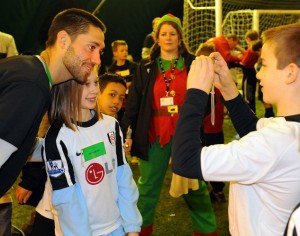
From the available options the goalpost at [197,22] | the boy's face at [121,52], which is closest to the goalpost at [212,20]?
the goalpost at [197,22]

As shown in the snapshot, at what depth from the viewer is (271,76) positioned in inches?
52.7

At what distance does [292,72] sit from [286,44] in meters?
0.09

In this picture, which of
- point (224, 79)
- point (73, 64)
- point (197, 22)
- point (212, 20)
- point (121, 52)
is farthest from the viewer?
point (197, 22)

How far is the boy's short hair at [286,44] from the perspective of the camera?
129 cm

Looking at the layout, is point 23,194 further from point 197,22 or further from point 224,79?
point 197,22

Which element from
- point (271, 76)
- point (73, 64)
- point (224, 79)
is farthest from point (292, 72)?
point (73, 64)

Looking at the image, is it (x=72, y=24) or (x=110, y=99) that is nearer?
(x=72, y=24)

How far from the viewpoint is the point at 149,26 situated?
10062mm

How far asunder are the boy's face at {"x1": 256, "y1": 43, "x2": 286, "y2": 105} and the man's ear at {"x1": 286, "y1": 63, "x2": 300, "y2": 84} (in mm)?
16

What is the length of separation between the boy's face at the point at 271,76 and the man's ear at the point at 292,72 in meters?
0.02

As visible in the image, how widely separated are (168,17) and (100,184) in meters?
1.83

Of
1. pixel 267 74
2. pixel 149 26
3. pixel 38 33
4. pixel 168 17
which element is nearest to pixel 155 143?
pixel 168 17

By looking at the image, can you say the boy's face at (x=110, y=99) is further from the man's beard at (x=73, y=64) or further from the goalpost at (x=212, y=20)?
the goalpost at (x=212, y=20)

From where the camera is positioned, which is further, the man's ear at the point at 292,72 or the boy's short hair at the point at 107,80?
the boy's short hair at the point at 107,80
